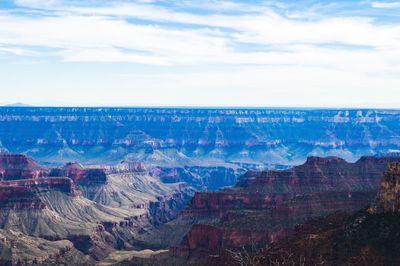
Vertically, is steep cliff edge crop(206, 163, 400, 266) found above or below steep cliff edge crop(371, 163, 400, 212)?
below

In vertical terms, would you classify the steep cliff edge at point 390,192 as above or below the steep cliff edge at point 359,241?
above

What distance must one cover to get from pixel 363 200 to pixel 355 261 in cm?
8066

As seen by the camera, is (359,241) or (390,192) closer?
(359,241)

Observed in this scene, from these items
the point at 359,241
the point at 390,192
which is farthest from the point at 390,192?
the point at 359,241

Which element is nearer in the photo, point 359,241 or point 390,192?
point 359,241

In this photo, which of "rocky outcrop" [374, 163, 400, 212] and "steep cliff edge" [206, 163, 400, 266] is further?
"rocky outcrop" [374, 163, 400, 212]

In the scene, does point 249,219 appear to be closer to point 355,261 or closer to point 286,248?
point 286,248

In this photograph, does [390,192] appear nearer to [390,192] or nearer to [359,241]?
[390,192]

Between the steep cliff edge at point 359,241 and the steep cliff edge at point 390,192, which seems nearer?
the steep cliff edge at point 359,241

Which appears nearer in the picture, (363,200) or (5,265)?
(363,200)

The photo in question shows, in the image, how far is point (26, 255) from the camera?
198 metres

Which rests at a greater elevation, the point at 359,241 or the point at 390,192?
the point at 390,192

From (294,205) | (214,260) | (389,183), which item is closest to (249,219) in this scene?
(294,205)

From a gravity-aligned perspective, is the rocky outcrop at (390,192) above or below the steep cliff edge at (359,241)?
above
